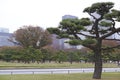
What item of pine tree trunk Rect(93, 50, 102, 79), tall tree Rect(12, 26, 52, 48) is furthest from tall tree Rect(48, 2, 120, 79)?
tall tree Rect(12, 26, 52, 48)

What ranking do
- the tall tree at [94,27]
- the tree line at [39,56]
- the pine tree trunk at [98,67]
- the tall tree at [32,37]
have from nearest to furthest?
1. the tall tree at [94,27]
2. the pine tree trunk at [98,67]
3. the tree line at [39,56]
4. the tall tree at [32,37]

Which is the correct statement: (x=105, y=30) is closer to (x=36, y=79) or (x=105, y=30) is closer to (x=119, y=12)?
(x=119, y=12)

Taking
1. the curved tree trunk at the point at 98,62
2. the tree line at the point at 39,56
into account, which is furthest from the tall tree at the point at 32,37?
the curved tree trunk at the point at 98,62

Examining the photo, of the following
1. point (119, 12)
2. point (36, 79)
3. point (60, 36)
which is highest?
point (119, 12)

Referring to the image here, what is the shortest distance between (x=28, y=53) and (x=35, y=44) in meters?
18.0

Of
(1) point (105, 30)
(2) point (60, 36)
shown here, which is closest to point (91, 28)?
(1) point (105, 30)

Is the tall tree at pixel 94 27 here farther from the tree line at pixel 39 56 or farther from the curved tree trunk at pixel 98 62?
the tree line at pixel 39 56

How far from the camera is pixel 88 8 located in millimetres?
22297

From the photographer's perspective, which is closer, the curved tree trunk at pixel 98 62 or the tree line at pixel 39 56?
the curved tree trunk at pixel 98 62

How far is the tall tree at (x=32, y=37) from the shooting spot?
69688mm

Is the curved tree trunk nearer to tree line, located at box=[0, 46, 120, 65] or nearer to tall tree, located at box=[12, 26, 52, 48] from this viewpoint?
tree line, located at box=[0, 46, 120, 65]

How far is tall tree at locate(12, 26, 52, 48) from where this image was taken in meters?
69.7

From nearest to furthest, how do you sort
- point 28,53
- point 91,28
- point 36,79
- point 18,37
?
point 36,79
point 91,28
point 28,53
point 18,37

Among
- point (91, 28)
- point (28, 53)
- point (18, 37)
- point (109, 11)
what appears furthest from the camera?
point (18, 37)
